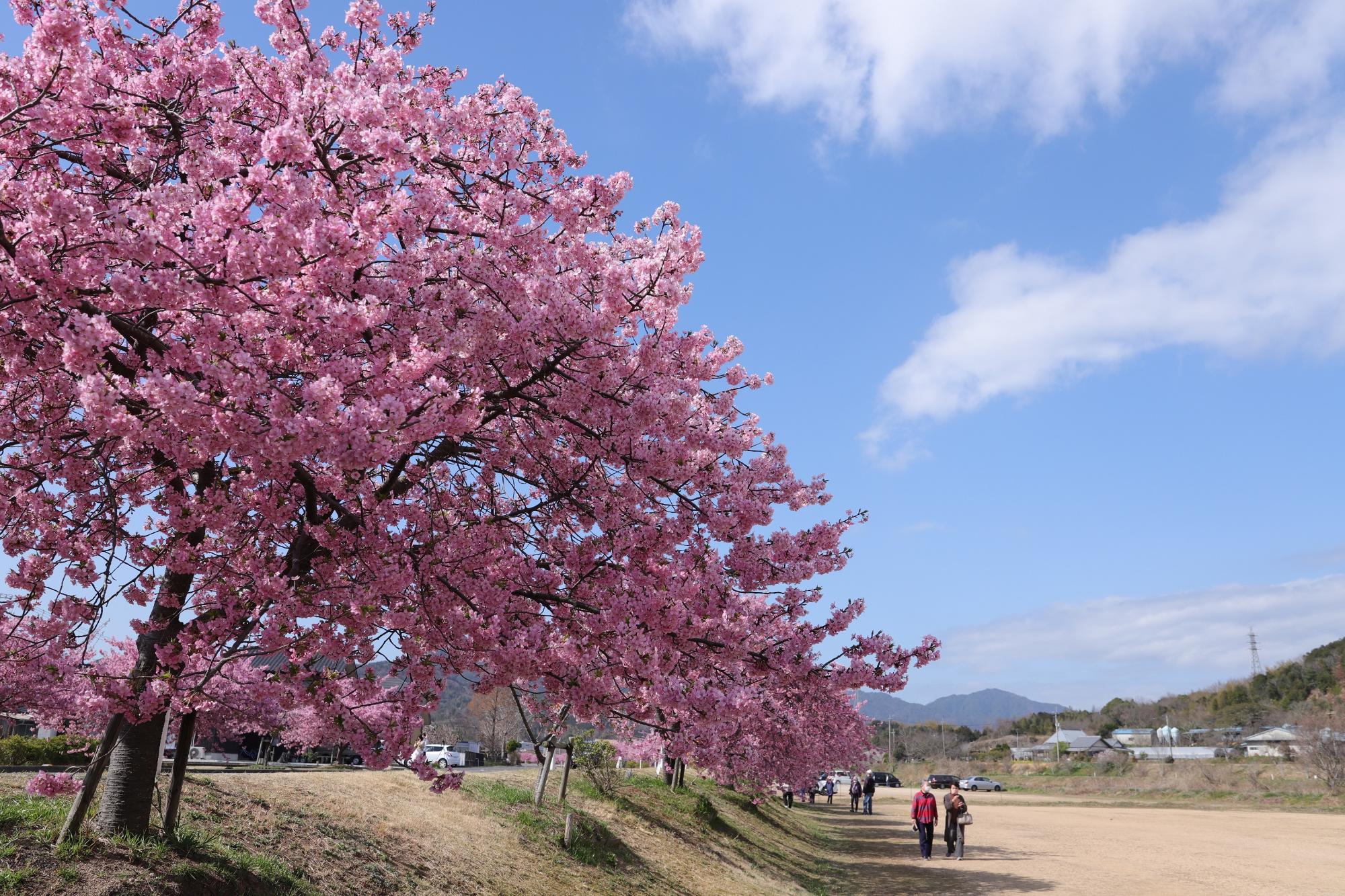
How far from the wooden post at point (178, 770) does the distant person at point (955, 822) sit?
2089cm

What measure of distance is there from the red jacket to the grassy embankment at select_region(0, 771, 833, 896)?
365 cm

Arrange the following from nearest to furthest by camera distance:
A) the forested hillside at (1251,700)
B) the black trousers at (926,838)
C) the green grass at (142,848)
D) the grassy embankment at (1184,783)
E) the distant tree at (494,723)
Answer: the green grass at (142,848) < the black trousers at (926,838) < the grassy embankment at (1184,783) < the distant tree at (494,723) < the forested hillside at (1251,700)

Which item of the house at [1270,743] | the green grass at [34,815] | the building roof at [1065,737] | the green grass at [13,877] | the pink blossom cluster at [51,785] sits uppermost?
the pink blossom cluster at [51,785]

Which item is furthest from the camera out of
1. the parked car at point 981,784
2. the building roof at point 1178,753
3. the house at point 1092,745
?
the house at point 1092,745

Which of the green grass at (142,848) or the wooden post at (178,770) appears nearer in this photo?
the green grass at (142,848)

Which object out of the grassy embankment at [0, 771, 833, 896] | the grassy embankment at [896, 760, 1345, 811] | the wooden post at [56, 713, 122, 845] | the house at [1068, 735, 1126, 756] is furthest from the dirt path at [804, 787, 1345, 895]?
the house at [1068, 735, 1126, 756]

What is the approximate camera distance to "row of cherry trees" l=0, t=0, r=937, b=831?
208 inches

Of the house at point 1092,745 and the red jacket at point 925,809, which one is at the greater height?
the red jacket at point 925,809

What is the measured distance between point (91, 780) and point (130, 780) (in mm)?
577

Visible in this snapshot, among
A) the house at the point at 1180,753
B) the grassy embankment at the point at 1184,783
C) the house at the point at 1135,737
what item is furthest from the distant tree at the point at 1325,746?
the house at the point at 1135,737

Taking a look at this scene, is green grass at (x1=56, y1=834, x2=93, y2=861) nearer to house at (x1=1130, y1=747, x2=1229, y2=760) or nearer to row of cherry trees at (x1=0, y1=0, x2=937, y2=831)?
row of cherry trees at (x1=0, y1=0, x2=937, y2=831)

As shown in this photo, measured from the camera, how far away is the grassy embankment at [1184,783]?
171 ft

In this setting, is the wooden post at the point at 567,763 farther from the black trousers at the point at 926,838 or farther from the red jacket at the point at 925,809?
the black trousers at the point at 926,838

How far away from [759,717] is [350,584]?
53.5 ft
